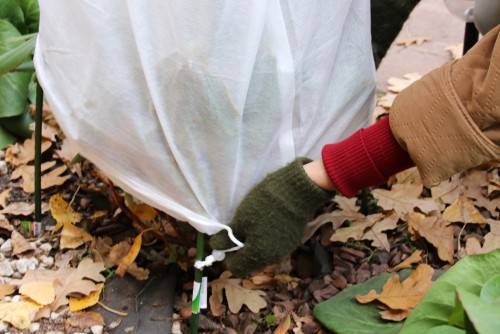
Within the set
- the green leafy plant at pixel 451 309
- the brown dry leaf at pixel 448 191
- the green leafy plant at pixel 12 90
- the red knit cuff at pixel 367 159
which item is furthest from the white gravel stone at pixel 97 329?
the brown dry leaf at pixel 448 191

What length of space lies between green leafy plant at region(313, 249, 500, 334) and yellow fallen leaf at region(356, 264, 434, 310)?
0.03 meters

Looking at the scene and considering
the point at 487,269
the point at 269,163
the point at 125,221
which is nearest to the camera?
the point at 487,269

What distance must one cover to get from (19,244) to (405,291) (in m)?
0.97

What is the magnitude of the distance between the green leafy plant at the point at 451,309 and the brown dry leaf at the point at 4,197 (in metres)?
0.95

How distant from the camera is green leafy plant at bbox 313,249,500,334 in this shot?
872mm

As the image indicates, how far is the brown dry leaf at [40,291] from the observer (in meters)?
1.52

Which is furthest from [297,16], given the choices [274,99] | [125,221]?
[125,221]

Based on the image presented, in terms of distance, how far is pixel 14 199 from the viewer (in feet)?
6.24

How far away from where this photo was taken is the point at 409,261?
1609 mm

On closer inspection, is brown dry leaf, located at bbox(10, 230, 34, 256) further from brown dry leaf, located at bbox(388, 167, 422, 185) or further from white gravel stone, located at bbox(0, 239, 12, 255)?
brown dry leaf, located at bbox(388, 167, 422, 185)

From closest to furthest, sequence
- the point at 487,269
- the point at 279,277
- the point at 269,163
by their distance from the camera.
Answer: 1. the point at 487,269
2. the point at 269,163
3. the point at 279,277

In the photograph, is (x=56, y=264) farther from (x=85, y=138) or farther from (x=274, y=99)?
(x=274, y=99)

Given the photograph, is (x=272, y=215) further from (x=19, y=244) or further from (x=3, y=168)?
(x=3, y=168)

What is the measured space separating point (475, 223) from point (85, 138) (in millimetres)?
1026
